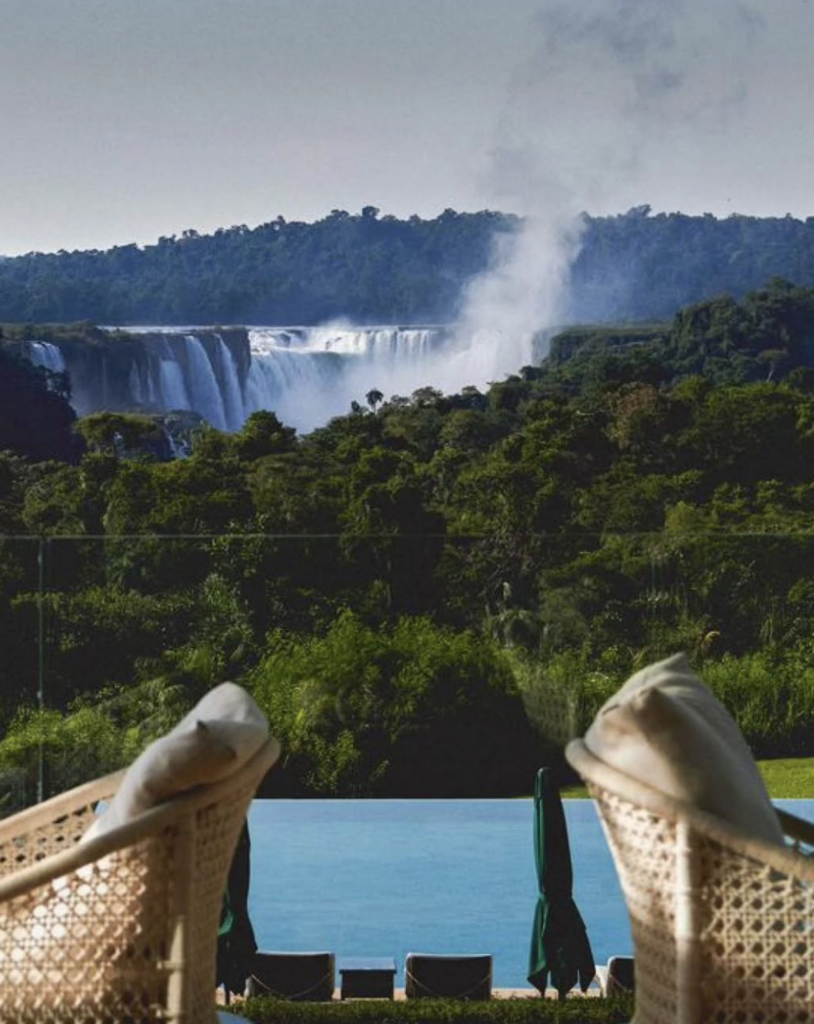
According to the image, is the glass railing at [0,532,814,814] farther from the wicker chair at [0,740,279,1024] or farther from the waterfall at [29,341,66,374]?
the waterfall at [29,341,66,374]

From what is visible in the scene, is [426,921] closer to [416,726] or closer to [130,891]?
[416,726]

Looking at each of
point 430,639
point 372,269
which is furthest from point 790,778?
point 372,269

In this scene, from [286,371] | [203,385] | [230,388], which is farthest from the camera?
[286,371]

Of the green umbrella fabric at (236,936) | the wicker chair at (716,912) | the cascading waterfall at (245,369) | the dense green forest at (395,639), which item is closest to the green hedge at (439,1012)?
the green umbrella fabric at (236,936)

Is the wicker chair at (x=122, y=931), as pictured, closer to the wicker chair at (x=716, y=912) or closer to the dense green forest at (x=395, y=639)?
the wicker chair at (x=716, y=912)

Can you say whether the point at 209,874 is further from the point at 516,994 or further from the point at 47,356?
the point at 47,356

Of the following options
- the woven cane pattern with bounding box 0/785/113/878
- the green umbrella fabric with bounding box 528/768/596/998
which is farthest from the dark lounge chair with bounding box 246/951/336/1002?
the woven cane pattern with bounding box 0/785/113/878
